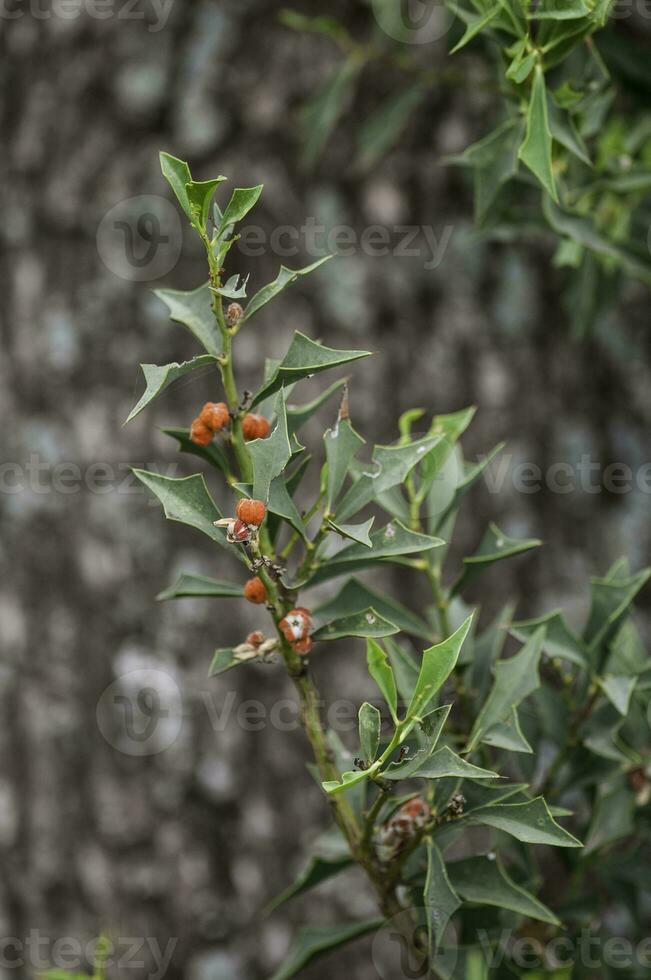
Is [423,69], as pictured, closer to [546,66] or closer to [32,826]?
[546,66]

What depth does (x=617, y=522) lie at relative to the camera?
1.44 m

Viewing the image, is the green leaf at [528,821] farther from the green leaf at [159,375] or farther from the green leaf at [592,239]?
the green leaf at [592,239]

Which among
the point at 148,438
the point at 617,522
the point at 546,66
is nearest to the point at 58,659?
the point at 148,438

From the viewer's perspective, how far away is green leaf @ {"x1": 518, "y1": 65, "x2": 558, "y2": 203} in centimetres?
62

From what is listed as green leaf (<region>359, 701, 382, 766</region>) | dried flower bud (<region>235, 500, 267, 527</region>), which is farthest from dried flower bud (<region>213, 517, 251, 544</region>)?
green leaf (<region>359, 701, 382, 766</region>)

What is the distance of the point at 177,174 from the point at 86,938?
1194 mm

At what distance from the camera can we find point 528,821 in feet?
1.87

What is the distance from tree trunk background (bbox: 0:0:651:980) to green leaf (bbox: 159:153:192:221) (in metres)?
0.84
